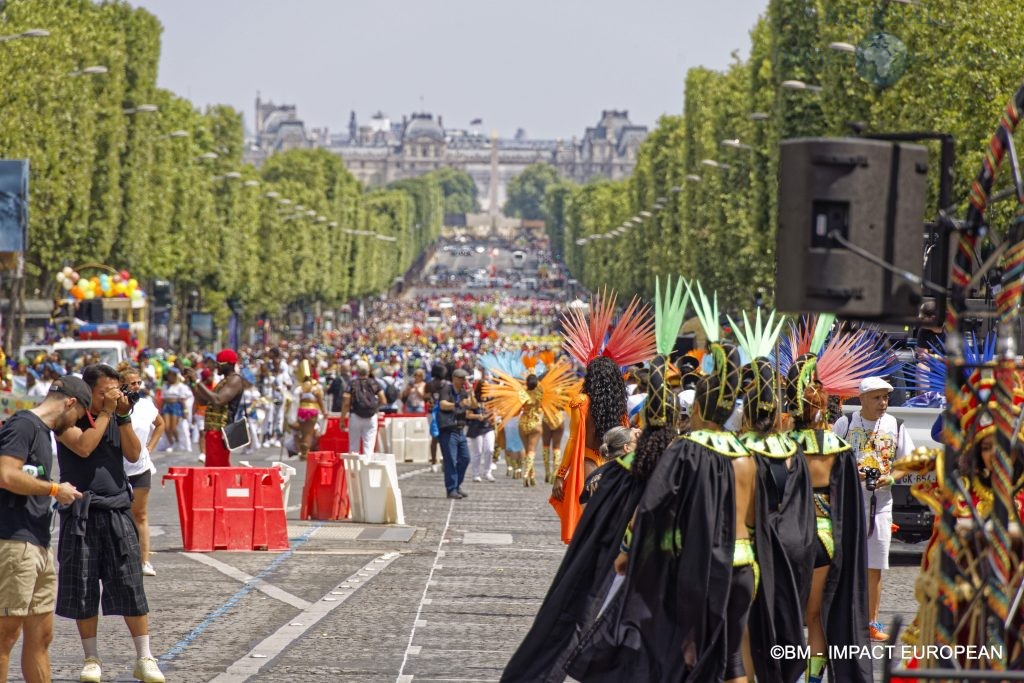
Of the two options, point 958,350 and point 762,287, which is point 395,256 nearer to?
point 762,287

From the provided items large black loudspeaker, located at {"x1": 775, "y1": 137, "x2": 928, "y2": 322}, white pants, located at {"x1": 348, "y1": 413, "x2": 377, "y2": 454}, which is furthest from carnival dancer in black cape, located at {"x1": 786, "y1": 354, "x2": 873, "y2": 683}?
white pants, located at {"x1": 348, "y1": 413, "x2": 377, "y2": 454}

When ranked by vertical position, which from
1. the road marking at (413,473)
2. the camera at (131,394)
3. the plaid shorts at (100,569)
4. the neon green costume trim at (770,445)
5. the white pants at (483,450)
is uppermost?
the neon green costume trim at (770,445)

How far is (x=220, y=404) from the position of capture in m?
21.0

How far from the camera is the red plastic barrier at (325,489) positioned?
22031mm

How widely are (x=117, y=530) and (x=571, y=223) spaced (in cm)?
17281

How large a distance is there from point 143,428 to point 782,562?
23.2ft

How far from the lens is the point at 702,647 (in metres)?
8.89

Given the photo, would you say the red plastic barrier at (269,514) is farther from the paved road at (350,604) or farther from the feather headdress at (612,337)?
the feather headdress at (612,337)

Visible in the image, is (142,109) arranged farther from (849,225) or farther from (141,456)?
(849,225)

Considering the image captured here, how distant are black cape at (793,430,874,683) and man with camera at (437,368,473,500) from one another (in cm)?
1564

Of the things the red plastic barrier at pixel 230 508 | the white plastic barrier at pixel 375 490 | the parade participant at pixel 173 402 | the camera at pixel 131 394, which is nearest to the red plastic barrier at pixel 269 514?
the red plastic barrier at pixel 230 508

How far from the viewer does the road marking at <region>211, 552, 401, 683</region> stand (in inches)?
457

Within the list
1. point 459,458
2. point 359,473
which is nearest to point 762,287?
point 459,458

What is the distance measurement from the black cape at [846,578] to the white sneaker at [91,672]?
3.82 meters
